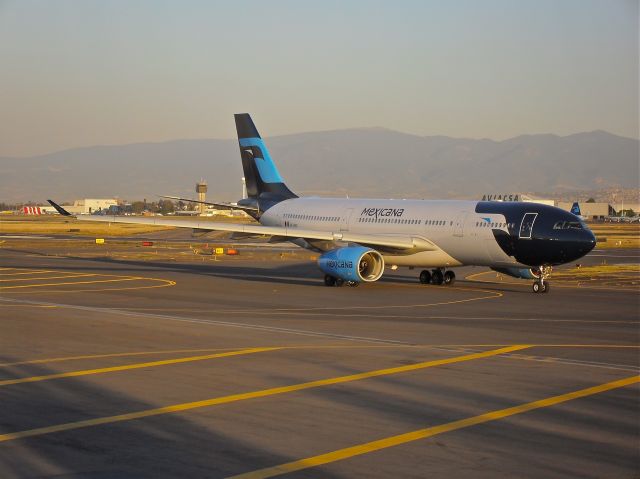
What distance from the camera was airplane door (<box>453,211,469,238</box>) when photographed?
1550 inches

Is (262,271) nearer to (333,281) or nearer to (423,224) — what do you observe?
(333,281)

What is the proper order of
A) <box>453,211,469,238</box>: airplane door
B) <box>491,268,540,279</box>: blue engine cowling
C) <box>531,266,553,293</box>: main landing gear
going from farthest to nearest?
<box>491,268,540,279</box>: blue engine cowling
<box>453,211,469,238</box>: airplane door
<box>531,266,553,293</box>: main landing gear

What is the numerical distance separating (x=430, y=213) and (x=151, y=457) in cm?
3057

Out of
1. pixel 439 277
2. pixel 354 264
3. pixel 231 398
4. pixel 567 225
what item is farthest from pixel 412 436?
pixel 439 277

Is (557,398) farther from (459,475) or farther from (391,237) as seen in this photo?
(391,237)

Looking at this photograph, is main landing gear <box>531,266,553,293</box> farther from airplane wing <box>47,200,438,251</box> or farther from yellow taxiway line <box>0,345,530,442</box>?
yellow taxiway line <box>0,345,530,442</box>

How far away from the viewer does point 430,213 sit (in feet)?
135

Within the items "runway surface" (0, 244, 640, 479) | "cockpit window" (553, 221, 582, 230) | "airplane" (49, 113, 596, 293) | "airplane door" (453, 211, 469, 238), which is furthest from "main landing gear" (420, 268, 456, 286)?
"runway surface" (0, 244, 640, 479)

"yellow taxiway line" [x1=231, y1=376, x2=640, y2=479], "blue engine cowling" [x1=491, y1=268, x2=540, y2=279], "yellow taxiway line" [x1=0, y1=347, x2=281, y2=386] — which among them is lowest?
"yellow taxiway line" [x1=231, y1=376, x2=640, y2=479]

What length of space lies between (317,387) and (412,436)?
3887 millimetres

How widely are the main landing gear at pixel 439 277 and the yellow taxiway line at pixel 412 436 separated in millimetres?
24772

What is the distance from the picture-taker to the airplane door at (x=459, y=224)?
39.4 m

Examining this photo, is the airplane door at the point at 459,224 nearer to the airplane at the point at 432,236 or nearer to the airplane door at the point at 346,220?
the airplane at the point at 432,236

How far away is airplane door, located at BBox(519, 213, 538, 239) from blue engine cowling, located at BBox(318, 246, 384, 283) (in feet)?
19.3
